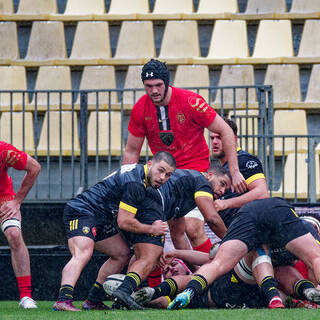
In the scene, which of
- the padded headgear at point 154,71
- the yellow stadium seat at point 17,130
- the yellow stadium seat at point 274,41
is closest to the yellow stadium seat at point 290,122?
the yellow stadium seat at point 274,41

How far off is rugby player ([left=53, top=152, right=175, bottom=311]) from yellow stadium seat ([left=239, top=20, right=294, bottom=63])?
193 inches

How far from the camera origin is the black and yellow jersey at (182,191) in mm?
5719

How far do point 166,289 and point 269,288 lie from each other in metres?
0.83

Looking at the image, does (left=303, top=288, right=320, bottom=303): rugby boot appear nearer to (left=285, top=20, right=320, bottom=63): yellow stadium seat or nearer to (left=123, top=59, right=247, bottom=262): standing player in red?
(left=123, top=59, right=247, bottom=262): standing player in red

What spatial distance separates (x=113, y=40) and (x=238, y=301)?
5963 mm

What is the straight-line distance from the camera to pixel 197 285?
4.88m

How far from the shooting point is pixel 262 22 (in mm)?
10141

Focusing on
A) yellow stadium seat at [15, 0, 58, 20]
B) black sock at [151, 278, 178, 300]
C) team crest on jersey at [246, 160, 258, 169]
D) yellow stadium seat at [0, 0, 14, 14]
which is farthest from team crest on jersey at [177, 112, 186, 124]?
yellow stadium seat at [0, 0, 14, 14]

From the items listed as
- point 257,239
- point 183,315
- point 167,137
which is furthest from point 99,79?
point 183,315

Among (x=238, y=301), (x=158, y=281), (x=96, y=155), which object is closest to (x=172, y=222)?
(x=158, y=281)

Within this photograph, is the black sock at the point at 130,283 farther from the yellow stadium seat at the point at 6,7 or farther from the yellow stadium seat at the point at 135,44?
the yellow stadium seat at the point at 6,7

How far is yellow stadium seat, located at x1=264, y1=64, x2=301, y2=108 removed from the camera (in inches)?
383

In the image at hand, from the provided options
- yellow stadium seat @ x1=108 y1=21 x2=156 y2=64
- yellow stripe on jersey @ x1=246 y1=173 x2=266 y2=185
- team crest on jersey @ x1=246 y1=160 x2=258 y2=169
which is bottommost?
yellow stripe on jersey @ x1=246 y1=173 x2=266 y2=185

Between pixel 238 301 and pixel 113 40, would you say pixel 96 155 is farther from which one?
pixel 238 301
